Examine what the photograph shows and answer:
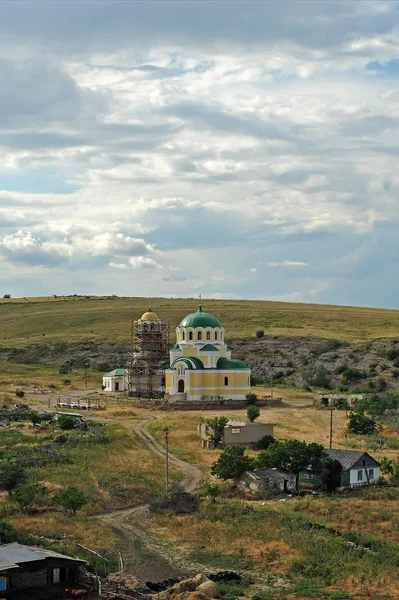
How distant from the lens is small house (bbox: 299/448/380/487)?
4303 centimetres

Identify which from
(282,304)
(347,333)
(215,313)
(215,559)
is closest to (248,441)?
(215,559)

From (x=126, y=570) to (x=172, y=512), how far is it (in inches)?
304

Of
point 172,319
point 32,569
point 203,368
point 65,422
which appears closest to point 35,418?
point 65,422

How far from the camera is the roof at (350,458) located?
43.3 metres

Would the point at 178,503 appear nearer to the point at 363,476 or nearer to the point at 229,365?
the point at 363,476

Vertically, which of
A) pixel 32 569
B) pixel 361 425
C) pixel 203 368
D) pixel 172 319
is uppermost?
pixel 172 319

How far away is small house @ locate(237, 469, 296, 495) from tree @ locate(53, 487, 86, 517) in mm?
8905

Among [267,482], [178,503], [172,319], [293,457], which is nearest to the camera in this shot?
[178,503]

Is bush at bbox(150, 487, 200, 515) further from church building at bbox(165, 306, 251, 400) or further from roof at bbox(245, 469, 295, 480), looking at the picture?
church building at bbox(165, 306, 251, 400)

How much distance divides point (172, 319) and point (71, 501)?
99465mm

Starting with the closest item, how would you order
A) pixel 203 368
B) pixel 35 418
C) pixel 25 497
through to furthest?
pixel 25 497 → pixel 35 418 → pixel 203 368

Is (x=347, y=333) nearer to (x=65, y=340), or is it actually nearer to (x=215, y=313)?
(x=215, y=313)

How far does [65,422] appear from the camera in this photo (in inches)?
2293

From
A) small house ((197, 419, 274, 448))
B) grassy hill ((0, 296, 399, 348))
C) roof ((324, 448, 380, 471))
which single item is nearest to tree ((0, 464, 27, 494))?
roof ((324, 448, 380, 471))
